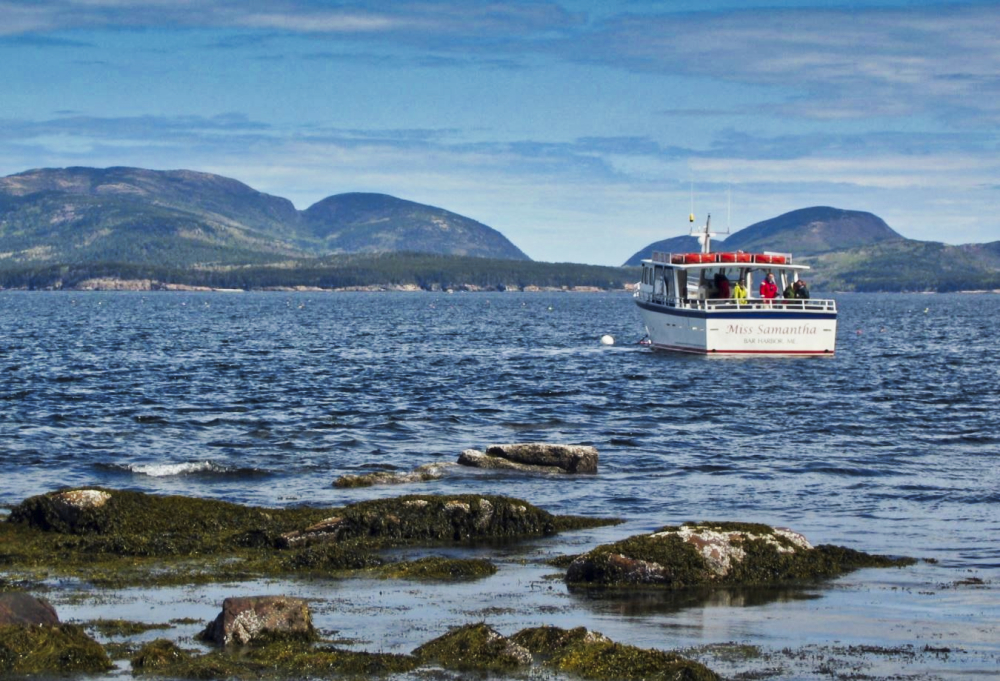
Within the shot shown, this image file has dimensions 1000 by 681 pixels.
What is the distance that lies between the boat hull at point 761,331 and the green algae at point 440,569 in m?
46.8

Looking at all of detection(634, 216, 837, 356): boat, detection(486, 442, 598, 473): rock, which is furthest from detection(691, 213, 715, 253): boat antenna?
detection(486, 442, 598, 473): rock

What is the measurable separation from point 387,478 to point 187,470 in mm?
4535

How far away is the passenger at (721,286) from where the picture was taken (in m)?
64.6

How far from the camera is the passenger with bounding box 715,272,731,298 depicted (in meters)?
64.6

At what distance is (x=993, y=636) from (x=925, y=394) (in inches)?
1321

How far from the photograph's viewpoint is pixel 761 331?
62281 mm

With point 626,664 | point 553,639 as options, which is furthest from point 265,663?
point 626,664

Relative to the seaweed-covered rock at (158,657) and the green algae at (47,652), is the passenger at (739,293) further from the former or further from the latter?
the green algae at (47,652)

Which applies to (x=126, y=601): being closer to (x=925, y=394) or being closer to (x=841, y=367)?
(x=925, y=394)

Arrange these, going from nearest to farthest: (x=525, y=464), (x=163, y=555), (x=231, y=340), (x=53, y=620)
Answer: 1. (x=53, y=620)
2. (x=163, y=555)
3. (x=525, y=464)
4. (x=231, y=340)

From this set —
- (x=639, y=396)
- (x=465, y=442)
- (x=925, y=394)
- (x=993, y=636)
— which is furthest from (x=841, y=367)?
(x=993, y=636)

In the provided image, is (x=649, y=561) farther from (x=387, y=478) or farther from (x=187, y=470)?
(x=187, y=470)

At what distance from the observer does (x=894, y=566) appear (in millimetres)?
17234

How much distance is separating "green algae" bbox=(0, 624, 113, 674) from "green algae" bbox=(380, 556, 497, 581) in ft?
16.0
